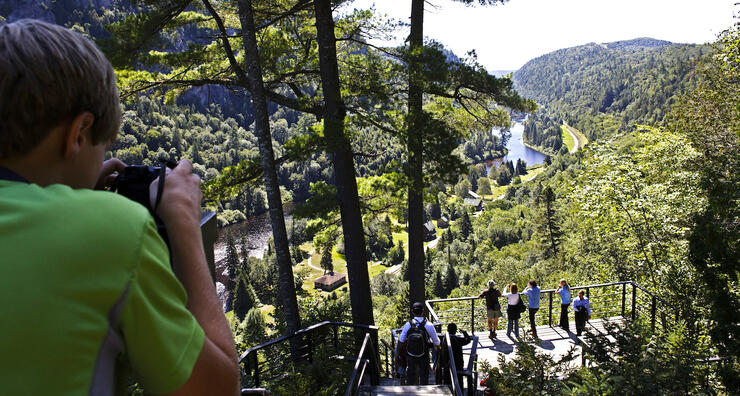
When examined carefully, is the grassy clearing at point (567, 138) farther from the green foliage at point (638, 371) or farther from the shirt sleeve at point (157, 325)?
the shirt sleeve at point (157, 325)

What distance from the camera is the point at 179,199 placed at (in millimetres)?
845

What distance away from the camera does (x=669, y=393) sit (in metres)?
4.14

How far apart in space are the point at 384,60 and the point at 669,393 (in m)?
6.86

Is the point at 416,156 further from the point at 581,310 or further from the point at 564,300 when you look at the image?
the point at 581,310

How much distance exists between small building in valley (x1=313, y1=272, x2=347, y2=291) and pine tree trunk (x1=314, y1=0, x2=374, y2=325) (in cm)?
7003

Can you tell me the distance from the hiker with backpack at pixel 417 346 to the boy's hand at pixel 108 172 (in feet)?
19.0

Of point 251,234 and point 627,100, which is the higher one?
point 627,100

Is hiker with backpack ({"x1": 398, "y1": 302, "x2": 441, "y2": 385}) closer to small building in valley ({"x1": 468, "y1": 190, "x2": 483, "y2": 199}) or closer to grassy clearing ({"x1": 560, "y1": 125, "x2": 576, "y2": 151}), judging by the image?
small building in valley ({"x1": 468, "y1": 190, "x2": 483, "y2": 199})

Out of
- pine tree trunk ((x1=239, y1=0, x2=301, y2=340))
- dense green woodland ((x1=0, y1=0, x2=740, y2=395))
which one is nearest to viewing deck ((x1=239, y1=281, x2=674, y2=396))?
dense green woodland ((x1=0, y1=0, x2=740, y2=395))

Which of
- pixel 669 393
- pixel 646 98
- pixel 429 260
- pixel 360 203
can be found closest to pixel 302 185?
pixel 429 260

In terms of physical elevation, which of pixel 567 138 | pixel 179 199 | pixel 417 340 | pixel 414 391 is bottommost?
pixel 414 391

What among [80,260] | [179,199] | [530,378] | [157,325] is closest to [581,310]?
[530,378]

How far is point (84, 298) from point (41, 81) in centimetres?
37

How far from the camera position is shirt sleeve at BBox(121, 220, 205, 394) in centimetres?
62
